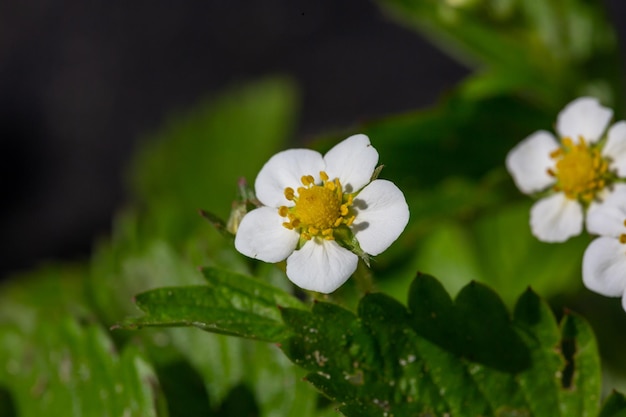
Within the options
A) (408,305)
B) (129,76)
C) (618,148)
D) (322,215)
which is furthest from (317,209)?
(129,76)

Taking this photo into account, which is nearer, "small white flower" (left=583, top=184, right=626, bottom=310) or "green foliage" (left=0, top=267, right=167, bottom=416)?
"small white flower" (left=583, top=184, right=626, bottom=310)

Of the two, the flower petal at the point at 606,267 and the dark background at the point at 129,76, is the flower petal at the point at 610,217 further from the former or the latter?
the dark background at the point at 129,76

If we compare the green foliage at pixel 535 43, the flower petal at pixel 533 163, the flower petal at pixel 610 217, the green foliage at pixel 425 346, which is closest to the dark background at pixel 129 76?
the green foliage at pixel 535 43

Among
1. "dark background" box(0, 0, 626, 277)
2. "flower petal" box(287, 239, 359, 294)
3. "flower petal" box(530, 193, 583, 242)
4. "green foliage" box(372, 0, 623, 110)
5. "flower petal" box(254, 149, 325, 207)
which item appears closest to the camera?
"flower petal" box(287, 239, 359, 294)

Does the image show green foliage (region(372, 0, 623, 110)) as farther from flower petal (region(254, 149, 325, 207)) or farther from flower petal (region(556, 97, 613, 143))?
flower petal (region(254, 149, 325, 207))

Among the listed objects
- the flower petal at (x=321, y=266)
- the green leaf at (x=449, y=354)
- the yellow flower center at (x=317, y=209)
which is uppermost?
the yellow flower center at (x=317, y=209)

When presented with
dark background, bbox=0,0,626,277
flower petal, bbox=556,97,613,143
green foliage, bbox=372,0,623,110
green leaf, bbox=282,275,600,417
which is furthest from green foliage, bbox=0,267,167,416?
dark background, bbox=0,0,626,277
